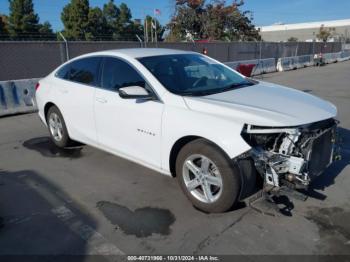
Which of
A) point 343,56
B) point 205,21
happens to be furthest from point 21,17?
point 343,56

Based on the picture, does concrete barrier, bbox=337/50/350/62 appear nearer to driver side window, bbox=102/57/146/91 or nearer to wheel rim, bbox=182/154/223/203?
driver side window, bbox=102/57/146/91

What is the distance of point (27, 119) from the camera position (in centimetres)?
795

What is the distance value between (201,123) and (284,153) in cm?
85

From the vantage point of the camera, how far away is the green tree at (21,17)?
4694 centimetres

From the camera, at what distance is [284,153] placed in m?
3.19

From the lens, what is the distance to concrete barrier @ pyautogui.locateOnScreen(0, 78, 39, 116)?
8.19m

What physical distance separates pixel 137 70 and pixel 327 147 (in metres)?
2.35

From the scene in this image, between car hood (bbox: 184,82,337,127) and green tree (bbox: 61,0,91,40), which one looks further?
green tree (bbox: 61,0,91,40)

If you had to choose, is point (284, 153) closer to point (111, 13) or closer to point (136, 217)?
point (136, 217)

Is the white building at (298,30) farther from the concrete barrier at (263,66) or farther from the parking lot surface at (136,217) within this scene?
the parking lot surface at (136,217)

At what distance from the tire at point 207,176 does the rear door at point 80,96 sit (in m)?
1.69

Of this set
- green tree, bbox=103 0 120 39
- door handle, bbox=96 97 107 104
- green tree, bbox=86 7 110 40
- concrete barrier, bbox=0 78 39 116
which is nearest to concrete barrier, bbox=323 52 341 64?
concrete barrier, bbox=0 78 39 116

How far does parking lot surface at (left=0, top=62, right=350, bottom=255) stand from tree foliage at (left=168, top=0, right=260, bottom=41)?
104ft

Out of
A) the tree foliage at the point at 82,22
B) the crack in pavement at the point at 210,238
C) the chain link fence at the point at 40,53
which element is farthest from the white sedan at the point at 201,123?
the tree foliage at the point at 82,22
